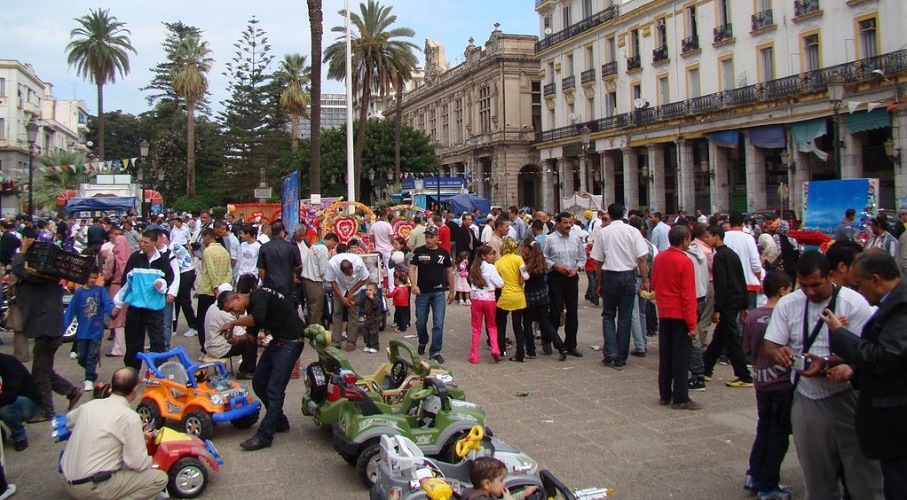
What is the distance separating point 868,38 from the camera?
25.9 metres

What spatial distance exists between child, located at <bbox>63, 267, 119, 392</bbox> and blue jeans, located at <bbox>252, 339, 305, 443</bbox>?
2.94 metres

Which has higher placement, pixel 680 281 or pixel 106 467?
pixel 680 281

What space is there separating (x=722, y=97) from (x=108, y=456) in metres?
32.0

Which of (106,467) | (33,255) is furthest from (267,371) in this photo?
(33,255)

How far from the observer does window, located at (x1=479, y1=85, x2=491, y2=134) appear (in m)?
57.0

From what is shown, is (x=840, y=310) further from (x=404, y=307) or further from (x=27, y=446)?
(x=404, y=307)

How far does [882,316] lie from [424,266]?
6.95 m

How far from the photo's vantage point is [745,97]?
3078 cm

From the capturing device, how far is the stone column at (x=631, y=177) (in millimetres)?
40125

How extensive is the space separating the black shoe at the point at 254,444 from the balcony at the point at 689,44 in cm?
3334

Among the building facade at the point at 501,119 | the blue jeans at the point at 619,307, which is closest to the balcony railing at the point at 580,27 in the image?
the building facade at the point at 501,119

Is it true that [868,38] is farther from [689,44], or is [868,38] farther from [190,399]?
[190,399]

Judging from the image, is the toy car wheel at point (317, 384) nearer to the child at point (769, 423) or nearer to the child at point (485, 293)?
the child at point (485, 293)

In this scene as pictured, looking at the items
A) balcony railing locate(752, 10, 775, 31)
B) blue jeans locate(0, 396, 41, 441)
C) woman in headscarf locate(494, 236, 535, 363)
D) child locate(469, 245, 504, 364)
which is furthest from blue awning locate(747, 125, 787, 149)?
blue jeans locate(0, 396, 41, 441)
